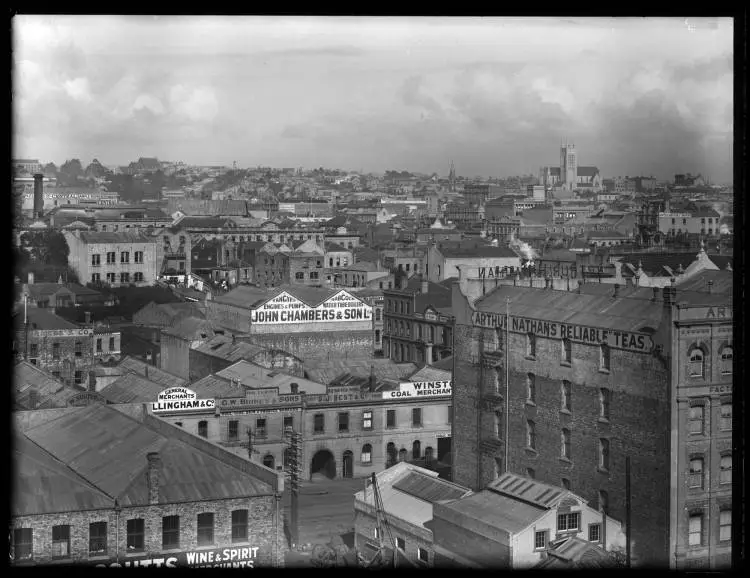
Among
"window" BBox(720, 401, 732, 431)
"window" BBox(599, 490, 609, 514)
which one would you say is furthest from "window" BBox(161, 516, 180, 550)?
"window" BBox(720, 401, 732, 431)

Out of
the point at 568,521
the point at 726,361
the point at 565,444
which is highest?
the point at 726,361

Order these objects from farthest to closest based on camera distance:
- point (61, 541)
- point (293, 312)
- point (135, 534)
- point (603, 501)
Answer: point (293, 312)
point (603, 501)
point (135, 534)
point (61, 541)

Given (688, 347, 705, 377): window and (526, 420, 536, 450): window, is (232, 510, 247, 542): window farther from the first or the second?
(688, 347, 705, 377): window

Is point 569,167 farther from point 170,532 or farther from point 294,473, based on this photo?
point 170,532

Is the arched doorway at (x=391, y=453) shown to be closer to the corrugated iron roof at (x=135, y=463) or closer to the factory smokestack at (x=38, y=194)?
the corrugated iron roof at (x=135, y=463)

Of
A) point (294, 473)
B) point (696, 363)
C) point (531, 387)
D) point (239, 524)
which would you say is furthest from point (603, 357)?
point (239, 524)

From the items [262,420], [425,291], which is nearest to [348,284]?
[425,291]

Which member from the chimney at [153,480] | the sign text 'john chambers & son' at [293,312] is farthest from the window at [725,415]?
the sign text 'john chambers & son' at [293,312]
